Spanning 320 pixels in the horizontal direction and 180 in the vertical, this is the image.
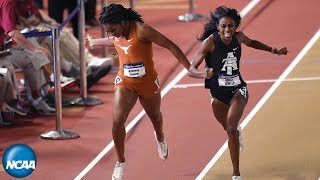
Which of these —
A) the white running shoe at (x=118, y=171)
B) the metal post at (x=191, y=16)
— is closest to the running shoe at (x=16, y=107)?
the white running shoe at (x=118, y=171)

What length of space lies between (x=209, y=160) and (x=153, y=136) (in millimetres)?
1210

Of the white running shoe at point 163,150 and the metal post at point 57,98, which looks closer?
the white running shoe at point 163,150

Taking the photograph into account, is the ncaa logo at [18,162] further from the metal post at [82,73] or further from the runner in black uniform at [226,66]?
the metal post at [82,73]

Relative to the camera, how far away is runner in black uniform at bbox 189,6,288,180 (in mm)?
10695

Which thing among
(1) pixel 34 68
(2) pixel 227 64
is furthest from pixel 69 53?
(2) pixel 227 64

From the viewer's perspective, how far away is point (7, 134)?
13.2 meters

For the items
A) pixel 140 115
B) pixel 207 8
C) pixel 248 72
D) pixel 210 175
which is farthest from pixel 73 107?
pixel 207 8

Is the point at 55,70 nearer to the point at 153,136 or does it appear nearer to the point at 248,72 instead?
the point at 153,136

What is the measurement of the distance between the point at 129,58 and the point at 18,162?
160 cm

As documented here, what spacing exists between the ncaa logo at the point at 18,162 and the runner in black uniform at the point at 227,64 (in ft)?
6.60

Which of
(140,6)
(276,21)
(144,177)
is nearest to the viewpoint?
(144,177)

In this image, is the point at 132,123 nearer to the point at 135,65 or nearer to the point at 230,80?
the point at 135,65

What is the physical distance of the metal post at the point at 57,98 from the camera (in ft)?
41.0

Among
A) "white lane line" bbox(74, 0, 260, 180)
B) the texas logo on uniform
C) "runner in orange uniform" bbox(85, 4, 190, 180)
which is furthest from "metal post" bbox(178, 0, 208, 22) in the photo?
the texas logo on uniform
